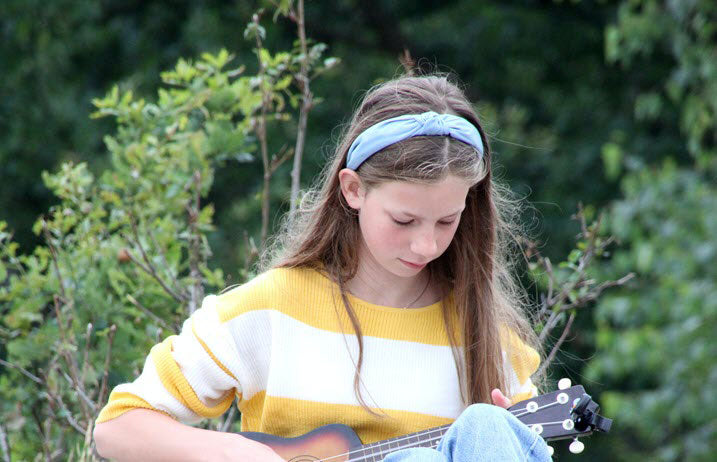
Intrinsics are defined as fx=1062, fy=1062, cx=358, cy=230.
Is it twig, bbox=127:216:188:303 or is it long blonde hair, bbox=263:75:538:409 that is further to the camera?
twig, bbox=127:216:188:303

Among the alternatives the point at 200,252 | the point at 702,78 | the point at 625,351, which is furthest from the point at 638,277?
the point at 200,252

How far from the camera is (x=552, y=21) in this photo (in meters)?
8.27

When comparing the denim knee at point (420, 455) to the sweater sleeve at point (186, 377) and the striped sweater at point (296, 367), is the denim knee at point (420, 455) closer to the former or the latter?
the striped sweater at point (296, 367)

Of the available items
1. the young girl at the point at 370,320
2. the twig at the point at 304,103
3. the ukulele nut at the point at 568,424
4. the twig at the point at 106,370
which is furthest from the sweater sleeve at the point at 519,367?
the twig at the point at 106,370

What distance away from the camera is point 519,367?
92.3 inches

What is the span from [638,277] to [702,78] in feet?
3.95

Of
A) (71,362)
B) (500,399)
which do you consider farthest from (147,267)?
(500,399)

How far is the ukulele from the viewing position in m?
2.06

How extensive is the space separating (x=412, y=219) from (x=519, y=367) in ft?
1.54

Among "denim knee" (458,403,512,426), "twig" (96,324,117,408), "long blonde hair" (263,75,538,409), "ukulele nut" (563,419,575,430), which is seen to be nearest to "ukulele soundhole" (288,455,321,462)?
"long blonde hair" (263,75,538,409)

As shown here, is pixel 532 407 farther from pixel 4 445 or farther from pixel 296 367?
pixel 4 445

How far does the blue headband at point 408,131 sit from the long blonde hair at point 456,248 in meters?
0.02

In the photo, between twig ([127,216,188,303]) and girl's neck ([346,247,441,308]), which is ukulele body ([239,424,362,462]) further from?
twig ([127,216,188,303])

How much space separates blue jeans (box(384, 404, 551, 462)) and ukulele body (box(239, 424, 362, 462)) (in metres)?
0.25
